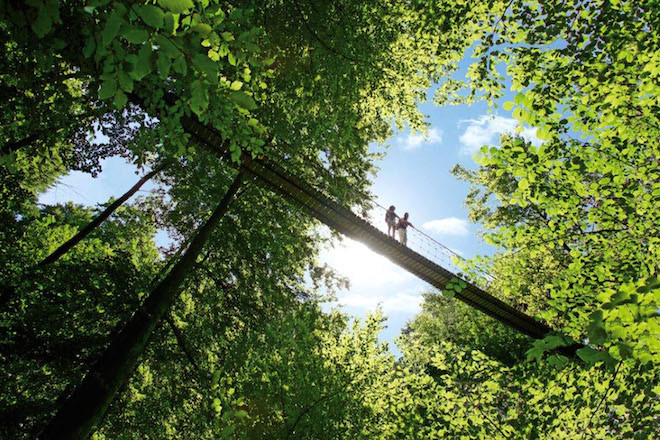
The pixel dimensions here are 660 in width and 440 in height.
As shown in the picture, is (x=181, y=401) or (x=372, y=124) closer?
(x=181, y=401)

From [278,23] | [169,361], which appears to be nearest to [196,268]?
[169,361]

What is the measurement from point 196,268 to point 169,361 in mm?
1919

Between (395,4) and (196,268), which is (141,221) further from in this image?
(395,4)

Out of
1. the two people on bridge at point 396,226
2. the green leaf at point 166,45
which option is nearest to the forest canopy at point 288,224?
the green leaf at point 166,45

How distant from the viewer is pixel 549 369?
5566mm

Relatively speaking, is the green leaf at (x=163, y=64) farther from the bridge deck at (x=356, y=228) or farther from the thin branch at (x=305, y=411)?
the thin branch at (x=305, y=411)

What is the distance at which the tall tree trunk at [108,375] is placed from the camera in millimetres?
4516

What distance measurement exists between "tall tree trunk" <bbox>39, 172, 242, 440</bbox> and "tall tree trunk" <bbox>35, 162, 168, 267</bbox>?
7.53ft

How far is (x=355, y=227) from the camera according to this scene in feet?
23.0

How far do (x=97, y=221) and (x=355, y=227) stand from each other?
234 inches

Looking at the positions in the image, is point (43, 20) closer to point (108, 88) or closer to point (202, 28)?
point (108, 88)

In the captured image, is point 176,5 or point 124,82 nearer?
point 176,5

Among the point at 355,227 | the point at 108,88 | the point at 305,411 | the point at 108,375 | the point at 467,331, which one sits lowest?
the point at 108,375

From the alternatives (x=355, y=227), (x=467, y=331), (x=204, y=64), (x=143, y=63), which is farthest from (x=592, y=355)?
(x=467, y=331)
